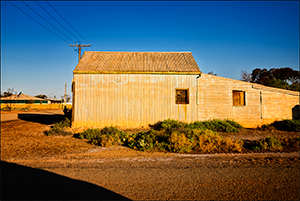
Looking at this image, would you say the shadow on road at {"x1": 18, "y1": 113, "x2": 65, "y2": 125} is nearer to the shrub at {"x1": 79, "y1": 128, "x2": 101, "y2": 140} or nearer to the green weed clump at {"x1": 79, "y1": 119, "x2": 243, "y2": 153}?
the shrub at {"x1": 79, "y1": 128, "x2": 101, "y2": 140}

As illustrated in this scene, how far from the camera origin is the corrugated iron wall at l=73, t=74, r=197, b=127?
39.3 ft

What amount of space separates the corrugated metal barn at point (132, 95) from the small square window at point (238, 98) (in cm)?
284

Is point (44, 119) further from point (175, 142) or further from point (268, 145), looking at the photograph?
point (268, 145)

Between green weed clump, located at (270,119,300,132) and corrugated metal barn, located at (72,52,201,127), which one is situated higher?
corrugated metal barn, located at (72,52,201,127)

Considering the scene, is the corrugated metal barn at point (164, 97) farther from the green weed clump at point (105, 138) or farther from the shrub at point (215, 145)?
the shrub at point (215, 145)

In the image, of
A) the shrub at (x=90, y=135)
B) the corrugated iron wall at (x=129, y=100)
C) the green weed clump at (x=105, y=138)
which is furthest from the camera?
the corrugated iron wall at (x=129, y=100)

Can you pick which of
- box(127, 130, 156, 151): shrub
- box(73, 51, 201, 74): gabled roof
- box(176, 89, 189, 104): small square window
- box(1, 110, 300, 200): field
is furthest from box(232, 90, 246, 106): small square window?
box(127, 130, 156, 151): shrub

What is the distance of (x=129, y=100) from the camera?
1216 centimetres

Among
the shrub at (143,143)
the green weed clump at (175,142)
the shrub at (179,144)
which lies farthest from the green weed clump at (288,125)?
the shrub at (143,143)

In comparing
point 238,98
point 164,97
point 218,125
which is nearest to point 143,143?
point 164,97

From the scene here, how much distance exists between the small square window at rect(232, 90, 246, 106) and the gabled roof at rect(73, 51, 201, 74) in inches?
122

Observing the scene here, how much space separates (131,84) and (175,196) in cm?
938

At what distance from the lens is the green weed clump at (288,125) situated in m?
11.4

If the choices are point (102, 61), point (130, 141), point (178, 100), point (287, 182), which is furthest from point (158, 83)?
point (287, 182)
